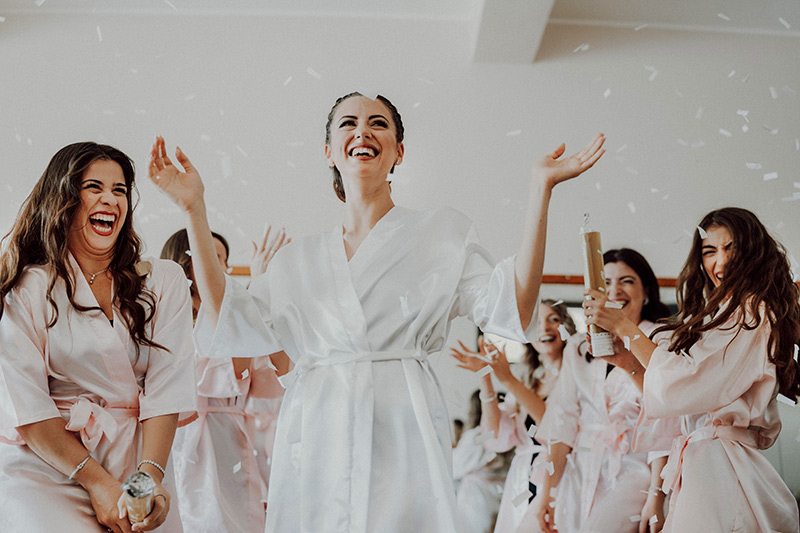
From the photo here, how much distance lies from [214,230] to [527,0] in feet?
4.90

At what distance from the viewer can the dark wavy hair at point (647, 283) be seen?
2.65 meters

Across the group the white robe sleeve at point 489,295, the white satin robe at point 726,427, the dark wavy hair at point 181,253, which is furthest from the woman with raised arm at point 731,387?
the dark wavy hair at point 181,253

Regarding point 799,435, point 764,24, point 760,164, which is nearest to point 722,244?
point 799,435

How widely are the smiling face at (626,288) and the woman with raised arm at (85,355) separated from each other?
1.56m

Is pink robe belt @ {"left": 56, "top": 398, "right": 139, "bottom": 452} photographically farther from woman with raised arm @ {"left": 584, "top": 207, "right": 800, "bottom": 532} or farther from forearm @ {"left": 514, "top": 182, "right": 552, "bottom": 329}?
woman with raised arm @ {"left": 584, "top": 207, "right": 800, "bottom": 532}

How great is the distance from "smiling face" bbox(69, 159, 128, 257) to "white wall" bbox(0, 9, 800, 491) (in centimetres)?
157

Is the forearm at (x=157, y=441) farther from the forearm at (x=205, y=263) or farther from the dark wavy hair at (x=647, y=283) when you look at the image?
the dark wavy hair at (x=647, y=283)

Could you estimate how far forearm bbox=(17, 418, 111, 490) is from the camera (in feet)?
4.33

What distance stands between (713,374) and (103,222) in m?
1.33

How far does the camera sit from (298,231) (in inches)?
122

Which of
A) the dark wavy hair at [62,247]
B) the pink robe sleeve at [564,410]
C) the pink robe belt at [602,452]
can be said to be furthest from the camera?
the pink robe sleeve at [564,410]

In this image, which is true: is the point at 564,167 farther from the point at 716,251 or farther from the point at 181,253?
the point at 181,253

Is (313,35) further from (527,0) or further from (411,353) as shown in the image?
(411,353)

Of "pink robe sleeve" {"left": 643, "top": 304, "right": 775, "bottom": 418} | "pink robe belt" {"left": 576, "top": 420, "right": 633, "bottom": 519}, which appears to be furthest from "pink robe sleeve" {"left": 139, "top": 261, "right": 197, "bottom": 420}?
"pink robe belt" {"left": 576, "top": 420, "right": 633, "bottom": 519}
